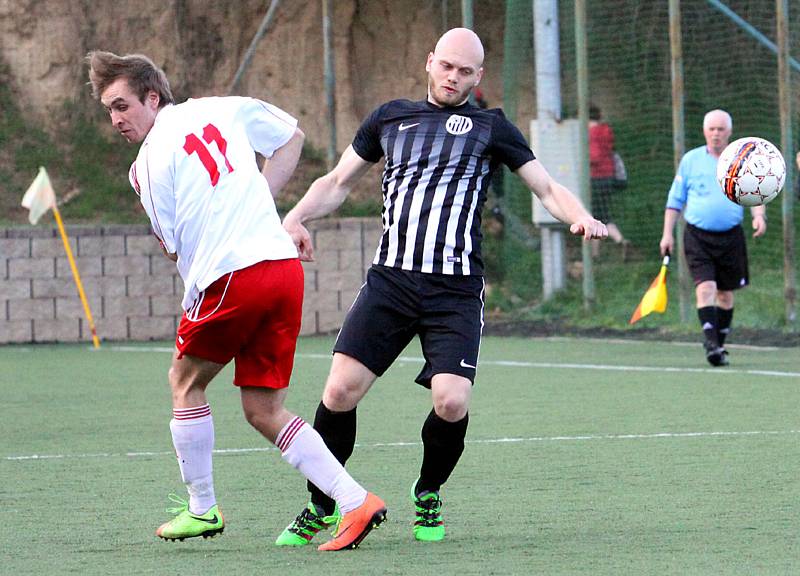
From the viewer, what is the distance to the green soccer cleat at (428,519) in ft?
19.0

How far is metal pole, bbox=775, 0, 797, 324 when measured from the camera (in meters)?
15.0

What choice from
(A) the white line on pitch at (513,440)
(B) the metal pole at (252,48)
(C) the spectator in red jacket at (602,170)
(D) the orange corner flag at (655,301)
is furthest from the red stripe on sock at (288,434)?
(B) the metal pole at (252,48)

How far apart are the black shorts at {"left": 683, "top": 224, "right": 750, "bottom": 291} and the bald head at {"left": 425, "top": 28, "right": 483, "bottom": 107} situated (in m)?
6.86

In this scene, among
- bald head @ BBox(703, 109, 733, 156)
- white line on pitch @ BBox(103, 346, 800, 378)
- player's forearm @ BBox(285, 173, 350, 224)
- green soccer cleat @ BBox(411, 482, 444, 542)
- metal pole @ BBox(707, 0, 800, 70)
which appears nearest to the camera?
green soccer cleat @ BBox(411, 482, 444, 542)

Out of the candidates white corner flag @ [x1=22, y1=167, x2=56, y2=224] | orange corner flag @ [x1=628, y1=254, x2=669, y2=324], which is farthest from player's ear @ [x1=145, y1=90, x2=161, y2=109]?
white corner flag @ [x1=22, y1=167, x2=56, y2=224]

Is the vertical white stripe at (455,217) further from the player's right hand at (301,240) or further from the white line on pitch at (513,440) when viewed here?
the white line on pitch at (513,440)

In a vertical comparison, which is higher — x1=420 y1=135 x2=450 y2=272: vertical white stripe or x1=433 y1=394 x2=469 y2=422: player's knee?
x1=420 y1=135 x2=450 y2=272: vertical white stripe

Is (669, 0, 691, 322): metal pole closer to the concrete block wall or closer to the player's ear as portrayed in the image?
the concrete block wall

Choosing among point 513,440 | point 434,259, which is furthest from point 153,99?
point 513,440

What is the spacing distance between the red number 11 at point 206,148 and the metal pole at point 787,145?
10.3 metres

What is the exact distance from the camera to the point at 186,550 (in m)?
5.68

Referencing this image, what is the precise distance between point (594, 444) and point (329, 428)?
2677 millimetres

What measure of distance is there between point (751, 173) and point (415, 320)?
5472 mm

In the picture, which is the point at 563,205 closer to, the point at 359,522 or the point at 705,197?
the point at 359,522
